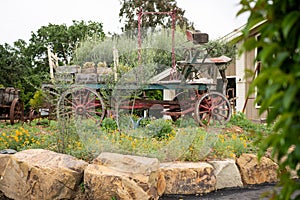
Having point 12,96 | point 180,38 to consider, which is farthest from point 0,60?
point 180,38

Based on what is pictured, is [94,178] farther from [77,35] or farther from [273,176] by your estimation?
[77,35]

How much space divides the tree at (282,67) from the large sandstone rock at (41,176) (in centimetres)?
377

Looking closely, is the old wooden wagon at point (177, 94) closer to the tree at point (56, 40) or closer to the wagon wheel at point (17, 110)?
the wagon wheel at point (17, 110)

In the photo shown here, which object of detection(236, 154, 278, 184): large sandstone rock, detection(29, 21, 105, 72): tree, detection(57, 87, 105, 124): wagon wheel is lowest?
detection(236, 154, 278, 184): large sandstone rock

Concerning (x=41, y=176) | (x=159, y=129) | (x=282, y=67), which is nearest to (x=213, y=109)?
(x=159, y=129)

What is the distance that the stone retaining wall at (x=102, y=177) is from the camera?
15.3 ft

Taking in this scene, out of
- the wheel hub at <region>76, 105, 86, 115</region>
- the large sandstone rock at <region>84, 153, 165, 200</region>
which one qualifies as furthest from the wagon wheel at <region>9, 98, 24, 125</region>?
the large sandstone rock at <region>84, 153, 165, 200</region>

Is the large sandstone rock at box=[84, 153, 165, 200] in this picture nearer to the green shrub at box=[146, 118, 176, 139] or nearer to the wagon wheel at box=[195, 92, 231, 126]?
the green shrub at box=[146, 118, 176, 139]

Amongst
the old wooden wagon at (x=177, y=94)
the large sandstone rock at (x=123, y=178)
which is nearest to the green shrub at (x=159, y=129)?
the old wooden wagon at (x=177, y=94)

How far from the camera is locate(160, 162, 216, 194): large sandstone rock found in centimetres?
529

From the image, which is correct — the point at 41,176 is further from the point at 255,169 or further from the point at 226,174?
the point at 255,169

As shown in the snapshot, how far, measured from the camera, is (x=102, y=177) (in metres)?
4.67

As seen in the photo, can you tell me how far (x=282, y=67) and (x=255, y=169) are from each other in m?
4.83

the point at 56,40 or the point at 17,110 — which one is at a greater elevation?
the point at 56,40
